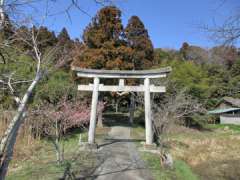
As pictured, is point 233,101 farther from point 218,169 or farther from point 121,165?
point 121,165

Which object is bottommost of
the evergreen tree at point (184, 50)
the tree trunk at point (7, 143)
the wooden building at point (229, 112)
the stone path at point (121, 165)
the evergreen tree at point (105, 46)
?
the stone path at point (121, 165)

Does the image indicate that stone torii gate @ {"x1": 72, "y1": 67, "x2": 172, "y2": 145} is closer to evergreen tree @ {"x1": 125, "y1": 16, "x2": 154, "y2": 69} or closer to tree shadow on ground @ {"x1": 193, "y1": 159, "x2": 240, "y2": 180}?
tree shadow on ground @ {"x1": 193, "y1": 159, "x2": 240, "y2": 180}

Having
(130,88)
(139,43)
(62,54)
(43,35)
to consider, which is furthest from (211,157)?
(139,43)

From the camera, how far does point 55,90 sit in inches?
506

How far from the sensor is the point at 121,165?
732 cm

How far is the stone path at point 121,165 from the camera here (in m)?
6.21

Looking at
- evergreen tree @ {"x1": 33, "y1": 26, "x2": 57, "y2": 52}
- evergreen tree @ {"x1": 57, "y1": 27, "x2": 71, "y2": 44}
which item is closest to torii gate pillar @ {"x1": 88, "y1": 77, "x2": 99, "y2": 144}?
evergreen tree @ {"x1": 57, "y1": 27, "x2": 71, "y2": 44}

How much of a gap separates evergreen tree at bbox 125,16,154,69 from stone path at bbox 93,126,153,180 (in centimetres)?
968

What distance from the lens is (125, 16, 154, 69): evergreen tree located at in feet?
62.7

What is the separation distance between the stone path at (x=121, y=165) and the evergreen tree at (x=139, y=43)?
968 cm

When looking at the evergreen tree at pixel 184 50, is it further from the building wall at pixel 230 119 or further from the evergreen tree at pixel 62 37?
the evergreen tree at pixel 62 37

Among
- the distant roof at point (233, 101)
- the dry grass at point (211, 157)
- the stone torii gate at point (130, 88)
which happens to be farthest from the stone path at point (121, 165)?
the distant roof at point (233, 101)

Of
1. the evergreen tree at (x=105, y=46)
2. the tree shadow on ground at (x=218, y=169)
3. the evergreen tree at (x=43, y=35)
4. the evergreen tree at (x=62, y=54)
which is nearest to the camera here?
the evergreen tree at (x=43, y=35)

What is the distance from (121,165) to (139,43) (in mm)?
14146
